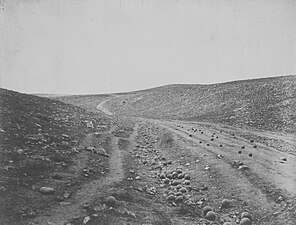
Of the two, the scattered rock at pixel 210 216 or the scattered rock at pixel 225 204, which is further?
the scattered rock at pixel 225 204

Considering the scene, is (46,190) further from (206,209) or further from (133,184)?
(206,209)

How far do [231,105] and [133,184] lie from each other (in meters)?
31.5

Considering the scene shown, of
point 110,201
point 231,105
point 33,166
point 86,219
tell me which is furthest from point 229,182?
point 231,105

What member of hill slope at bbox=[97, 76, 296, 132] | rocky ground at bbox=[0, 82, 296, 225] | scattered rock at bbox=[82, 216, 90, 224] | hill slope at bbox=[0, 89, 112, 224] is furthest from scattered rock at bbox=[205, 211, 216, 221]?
hill slope at bbox=[97, 76, 296, 132]

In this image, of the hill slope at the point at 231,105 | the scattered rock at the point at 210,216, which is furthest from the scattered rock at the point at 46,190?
the hill slope at the point at 231,105

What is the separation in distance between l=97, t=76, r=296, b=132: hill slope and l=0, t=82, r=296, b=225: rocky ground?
51.4ft

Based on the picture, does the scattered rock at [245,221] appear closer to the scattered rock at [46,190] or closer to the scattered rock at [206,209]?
the scattered rock at [206,209]

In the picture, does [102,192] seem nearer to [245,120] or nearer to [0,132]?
[0,132]

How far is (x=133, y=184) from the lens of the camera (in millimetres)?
8461

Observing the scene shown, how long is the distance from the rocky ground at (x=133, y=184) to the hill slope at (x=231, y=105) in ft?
51.4

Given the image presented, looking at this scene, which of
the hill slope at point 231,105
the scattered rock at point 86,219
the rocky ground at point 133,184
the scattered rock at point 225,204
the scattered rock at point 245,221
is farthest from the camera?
the hill slope at point 231,105

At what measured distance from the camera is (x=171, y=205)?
24.1 ft

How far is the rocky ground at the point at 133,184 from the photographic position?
610 centimetres

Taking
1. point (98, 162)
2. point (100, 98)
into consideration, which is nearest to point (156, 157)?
point (98, 162)
